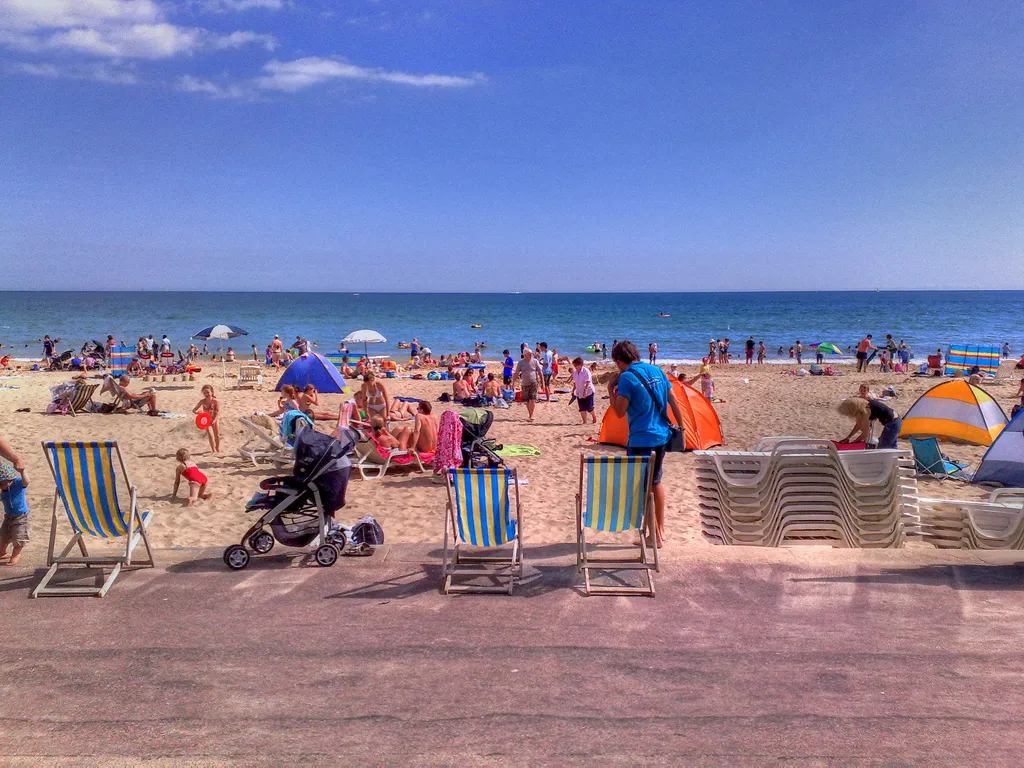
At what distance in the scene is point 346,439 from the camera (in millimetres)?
5199

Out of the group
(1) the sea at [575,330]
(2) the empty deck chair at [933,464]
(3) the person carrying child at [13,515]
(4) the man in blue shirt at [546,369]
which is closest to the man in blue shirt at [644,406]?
(3) the person carrying child at [13,515]

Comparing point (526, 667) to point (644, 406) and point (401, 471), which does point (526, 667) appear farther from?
point (401, 471)

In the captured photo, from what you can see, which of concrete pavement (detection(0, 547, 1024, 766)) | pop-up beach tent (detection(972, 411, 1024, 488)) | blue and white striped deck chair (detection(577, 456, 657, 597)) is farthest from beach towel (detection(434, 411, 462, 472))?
pop-up beach tent (detection(972, 411, 1024, 488))

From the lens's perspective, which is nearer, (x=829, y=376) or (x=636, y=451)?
(x=636, y=451)

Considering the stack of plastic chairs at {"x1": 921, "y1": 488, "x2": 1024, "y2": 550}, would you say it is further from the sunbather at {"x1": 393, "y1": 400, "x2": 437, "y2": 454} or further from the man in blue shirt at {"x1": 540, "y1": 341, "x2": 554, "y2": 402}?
the man in blue shirt at {"x1": 540, "y1": 341, "x2": 554, "y2": 402}

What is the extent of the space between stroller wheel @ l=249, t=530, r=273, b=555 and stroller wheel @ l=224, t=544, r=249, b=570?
18cm

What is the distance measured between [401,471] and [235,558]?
4.74 m

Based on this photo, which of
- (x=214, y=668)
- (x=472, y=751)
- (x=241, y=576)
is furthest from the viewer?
(x=241, y=576)

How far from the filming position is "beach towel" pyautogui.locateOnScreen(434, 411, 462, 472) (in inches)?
341

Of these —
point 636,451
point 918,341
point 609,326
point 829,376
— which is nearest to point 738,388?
point 829,376

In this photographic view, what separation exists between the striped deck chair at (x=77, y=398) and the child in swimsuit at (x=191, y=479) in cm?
798

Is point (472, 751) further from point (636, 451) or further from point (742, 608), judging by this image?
point (636, 451)

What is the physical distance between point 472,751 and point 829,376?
24473 mm

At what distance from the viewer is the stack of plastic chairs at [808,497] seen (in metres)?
4.95
